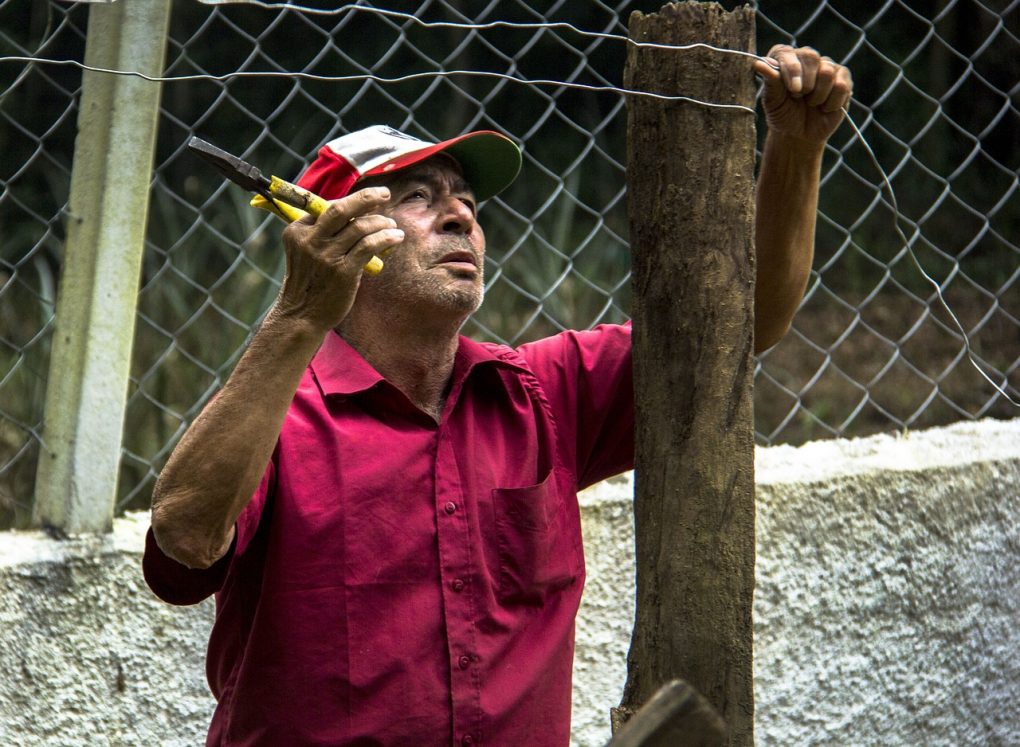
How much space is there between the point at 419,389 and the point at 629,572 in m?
0.75

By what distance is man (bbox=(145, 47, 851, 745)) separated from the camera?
5.58ft

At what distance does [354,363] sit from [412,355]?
0.38 ft

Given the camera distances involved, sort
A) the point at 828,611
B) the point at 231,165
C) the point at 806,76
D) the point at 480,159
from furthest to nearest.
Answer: the point at 828,611, the point at 480,159, the point at 806,76, the point at 231,165

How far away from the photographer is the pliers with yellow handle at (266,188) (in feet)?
5.25

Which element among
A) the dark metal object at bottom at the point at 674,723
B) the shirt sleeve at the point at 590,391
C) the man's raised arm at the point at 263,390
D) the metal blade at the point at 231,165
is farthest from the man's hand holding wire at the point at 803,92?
the dark metal object at bottom at the point at 674,723

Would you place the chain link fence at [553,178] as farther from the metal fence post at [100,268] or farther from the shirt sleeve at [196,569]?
the shirt sleeve at [196,569]

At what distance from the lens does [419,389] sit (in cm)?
215

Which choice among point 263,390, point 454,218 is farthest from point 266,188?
point 454,218

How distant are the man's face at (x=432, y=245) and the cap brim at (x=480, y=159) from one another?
0.04 metres

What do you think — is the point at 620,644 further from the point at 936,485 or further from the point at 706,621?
the point at 706,621

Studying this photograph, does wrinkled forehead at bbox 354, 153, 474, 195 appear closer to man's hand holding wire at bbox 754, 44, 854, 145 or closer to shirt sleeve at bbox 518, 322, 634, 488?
shirt sleeve at bbox 518, 322, 634, 488

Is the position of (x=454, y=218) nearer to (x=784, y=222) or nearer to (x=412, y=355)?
(x=412, y=355)

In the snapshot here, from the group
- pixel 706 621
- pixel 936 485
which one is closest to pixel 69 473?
pixel 706 621

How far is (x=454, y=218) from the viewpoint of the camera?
219 cm
